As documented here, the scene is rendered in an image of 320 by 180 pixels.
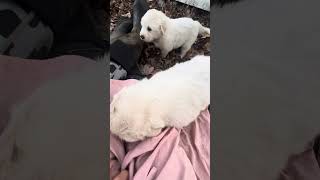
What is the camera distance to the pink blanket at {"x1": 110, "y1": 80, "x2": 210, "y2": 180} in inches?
43.8

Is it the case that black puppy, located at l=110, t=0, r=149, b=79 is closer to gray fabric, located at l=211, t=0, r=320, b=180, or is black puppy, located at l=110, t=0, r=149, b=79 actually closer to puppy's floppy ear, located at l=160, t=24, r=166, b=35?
puppy's floppy ear, located at l=160, t=24, r=166, b=35

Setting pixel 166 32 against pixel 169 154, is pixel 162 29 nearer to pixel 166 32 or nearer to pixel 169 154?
pixel 166 32

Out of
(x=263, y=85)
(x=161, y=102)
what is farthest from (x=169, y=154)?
(x=263, y=85)

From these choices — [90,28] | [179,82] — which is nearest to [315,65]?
[179,82]

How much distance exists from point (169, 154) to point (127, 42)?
1.07 ft

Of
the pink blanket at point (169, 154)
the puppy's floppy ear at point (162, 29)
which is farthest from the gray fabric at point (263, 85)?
the puppy's floppy ear at point (162, 29)

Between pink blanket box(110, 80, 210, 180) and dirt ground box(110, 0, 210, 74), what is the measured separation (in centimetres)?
14

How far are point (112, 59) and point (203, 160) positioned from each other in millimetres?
366

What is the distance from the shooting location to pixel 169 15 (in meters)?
1.21

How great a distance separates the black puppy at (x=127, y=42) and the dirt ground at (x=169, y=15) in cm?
2

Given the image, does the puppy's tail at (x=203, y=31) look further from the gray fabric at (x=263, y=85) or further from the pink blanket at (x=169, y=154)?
the pink blanket at (x=169, y=154)

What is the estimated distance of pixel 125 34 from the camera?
123cm

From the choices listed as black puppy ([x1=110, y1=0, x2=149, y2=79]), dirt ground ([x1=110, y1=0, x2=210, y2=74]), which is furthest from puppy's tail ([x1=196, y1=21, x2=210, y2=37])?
black puppy ([x1=110, y1=0, x2=149, y2=79])

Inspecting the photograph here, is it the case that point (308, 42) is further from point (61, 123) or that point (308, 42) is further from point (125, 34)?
point (61, 123)
